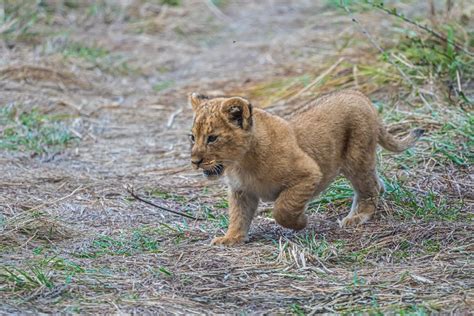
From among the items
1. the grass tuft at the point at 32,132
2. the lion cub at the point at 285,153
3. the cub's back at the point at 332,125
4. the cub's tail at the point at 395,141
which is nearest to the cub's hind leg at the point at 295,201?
the lion cub at the point at 285,153

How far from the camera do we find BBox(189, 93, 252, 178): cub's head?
628 centimetres

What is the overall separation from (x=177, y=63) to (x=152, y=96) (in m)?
2.20

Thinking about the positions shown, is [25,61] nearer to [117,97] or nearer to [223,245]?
[117,97]

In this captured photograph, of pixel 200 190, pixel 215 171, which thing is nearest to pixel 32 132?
pixel 200 190

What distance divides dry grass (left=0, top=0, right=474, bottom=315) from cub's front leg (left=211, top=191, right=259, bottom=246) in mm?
167

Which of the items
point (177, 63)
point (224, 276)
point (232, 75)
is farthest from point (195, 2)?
point (224, 276)

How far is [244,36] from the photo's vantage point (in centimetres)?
1622

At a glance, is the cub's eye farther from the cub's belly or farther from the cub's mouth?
the cub's belly

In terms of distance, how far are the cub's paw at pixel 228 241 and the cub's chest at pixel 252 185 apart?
1.08 ft

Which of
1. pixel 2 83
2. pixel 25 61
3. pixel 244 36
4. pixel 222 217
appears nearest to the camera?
pixel 222 217

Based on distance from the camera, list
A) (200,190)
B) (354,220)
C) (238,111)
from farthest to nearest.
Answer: (200,190), (354,220), (238,111)

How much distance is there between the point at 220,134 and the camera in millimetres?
6301

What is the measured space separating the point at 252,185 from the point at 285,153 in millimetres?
312

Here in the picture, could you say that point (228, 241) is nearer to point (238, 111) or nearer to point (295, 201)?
point (295, 201)
